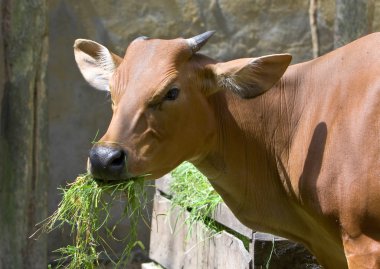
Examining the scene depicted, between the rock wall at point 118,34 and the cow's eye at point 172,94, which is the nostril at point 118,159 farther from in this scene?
the rock wall at point 118,34

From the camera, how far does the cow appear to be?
4770mm

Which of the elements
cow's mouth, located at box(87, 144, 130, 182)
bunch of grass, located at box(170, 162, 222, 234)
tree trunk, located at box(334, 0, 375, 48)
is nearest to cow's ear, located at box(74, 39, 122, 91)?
cow's mouth, located at box(87, 144, 130, 182)

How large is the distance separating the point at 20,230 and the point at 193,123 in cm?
384

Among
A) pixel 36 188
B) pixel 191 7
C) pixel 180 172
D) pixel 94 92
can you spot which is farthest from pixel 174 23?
pixel 180 172

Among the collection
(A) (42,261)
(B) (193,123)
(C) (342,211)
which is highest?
(B) (193,123)

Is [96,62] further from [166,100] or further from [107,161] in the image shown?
[107,161]

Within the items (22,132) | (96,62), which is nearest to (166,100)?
(96,62)

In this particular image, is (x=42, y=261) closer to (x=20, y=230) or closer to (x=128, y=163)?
(x=20, y=230)

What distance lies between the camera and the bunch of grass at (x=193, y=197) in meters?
6.36

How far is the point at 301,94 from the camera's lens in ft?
17.4

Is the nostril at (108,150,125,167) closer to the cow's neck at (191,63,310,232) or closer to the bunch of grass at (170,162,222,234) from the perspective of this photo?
the cow's neck at (191,63,310,232)

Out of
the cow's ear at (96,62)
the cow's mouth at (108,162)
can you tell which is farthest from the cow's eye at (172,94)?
the cow's ear at (96,62)

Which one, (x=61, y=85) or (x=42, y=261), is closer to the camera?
(x=42, y=261)

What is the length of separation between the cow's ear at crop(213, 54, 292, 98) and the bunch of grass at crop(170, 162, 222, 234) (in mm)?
1318
